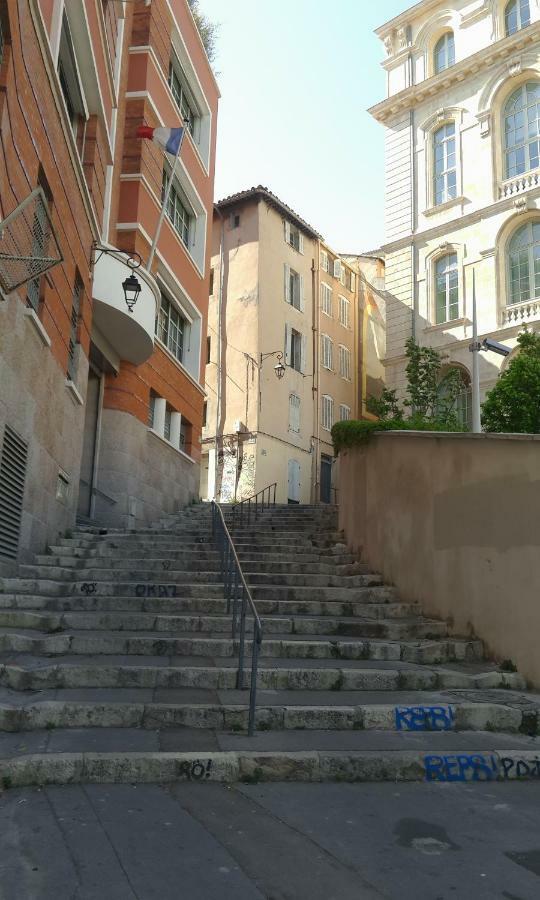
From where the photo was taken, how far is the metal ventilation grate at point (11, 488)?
852cm

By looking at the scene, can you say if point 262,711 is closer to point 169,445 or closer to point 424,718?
point 424,718

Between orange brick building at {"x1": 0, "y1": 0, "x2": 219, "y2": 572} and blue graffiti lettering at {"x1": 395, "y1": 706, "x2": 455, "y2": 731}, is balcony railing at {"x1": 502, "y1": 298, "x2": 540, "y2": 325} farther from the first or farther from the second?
blue graffiti lettering at {"x1": 395, "y1": 706, "x2": 455, "y2": 731}

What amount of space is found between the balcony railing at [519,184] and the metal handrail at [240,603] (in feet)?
61.6

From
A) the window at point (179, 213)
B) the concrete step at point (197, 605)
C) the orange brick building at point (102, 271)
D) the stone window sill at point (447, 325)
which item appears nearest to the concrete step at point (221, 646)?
the concrete step at point (197, 605)

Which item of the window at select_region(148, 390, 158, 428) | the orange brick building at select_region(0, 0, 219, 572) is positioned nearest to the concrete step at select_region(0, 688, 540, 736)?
the orange brick building at select_region(0, 0, 219, 572)

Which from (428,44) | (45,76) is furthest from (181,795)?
(428,44)

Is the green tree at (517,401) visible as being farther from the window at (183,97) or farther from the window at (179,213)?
the window at (183,97)

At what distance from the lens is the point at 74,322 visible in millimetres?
12227

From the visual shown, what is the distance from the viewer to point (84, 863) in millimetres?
3385

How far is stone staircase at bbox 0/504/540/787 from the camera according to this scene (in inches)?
193

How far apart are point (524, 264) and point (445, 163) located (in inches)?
231

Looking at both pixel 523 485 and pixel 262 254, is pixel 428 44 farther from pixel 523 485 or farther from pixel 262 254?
pixel 523 485

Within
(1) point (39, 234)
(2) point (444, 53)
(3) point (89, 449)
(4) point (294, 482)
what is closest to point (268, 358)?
(4) point (294, 482)

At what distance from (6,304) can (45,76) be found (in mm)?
3111
